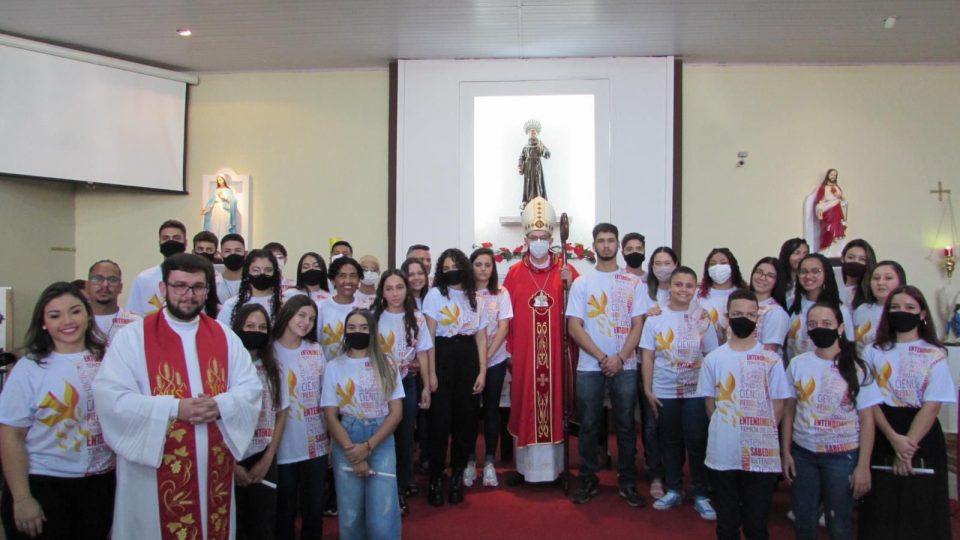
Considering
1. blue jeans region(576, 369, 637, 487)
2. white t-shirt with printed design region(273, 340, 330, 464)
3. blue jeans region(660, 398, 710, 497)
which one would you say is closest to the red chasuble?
blue jeans region(576, 369, 637, 487)

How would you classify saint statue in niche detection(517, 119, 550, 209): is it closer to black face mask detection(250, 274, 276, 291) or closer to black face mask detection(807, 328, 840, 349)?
black face mask detection(250, 274, 276, 291)

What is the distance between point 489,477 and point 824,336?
7.74 ft

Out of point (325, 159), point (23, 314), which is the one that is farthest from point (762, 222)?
point (23, 314)

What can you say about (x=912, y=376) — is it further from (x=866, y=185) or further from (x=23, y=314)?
(x=23, y=314)

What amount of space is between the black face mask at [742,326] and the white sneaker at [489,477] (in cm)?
199

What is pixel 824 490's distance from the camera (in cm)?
305

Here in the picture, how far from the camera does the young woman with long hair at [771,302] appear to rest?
12.6ft

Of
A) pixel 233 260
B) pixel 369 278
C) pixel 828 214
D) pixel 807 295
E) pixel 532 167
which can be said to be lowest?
pixel 807 295

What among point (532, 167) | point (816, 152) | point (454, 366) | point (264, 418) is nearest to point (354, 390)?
point (264, 418)

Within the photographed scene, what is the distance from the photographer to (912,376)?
303cm

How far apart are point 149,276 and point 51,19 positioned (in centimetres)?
421

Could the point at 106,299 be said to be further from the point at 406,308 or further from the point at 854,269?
the point at 854,269

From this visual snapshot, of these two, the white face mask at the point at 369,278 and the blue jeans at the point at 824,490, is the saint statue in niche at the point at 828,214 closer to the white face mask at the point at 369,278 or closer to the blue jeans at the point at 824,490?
the blue jeans at the point at 824,490

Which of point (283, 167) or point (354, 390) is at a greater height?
point (283, 167)
